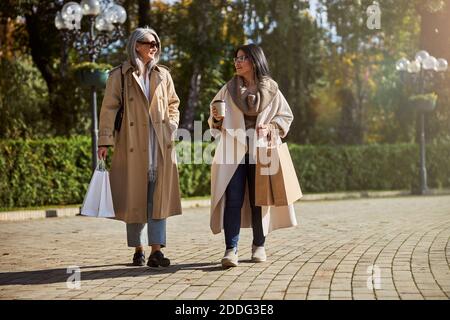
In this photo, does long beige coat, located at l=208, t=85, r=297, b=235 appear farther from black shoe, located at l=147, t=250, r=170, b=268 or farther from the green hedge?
the green hedge

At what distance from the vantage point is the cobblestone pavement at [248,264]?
19.0 feet

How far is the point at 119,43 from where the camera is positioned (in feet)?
88.3

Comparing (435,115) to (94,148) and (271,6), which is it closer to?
(271,6)

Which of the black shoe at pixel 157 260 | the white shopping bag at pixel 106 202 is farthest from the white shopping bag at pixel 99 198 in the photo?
the black shoe at pixel 157 260

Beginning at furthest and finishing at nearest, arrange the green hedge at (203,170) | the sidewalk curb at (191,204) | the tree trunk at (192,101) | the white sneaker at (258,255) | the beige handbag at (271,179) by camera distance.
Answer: the tree trunk at (192,101)
the green hedge at (203,170)
the sidewalk curb at (191,204)
the white sneaker at (258,255)
the beige handbag at (271,179)

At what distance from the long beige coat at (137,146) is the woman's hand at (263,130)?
32.2 inches

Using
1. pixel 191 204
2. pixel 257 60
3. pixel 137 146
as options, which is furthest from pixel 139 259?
pixel 191 204

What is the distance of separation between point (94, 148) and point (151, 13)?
10.6 meters

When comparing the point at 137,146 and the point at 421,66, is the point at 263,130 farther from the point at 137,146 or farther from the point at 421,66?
the point at 421,66

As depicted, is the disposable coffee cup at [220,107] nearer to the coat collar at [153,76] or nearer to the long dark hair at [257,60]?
the long dark hair at [257,60]

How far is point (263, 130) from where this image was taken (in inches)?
284

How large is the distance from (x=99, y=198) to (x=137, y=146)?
619mm
